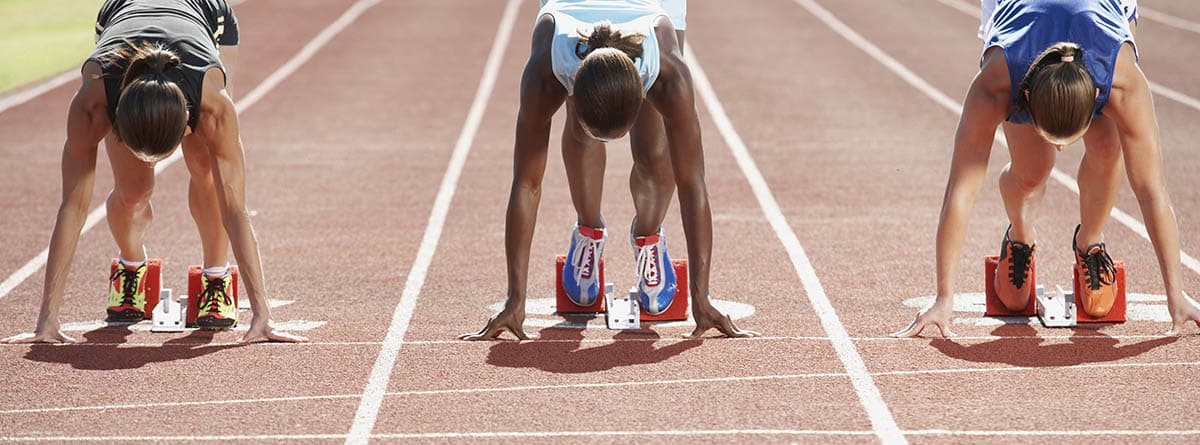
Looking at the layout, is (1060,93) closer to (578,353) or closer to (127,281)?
(578,353)

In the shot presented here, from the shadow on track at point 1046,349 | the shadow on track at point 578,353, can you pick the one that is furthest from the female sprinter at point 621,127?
the shadow on track at point 1046,349

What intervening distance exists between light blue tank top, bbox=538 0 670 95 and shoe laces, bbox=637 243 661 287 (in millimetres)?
920

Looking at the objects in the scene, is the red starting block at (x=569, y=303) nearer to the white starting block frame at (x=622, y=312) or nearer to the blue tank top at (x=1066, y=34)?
the white starting block frame at (x=622, y=312)

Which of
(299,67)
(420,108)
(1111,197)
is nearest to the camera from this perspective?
(1111,197)

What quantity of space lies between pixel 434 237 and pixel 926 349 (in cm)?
376

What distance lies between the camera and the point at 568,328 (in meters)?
6.34

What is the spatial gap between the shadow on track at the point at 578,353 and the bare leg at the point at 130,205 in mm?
1745

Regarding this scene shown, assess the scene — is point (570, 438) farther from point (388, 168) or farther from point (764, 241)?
point (388, 168)

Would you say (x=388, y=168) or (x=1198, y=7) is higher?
(x=1198, y=7)

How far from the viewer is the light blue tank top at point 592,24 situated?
563 centimetres

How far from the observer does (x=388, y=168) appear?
11.8 meters

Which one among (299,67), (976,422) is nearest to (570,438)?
(976,422)

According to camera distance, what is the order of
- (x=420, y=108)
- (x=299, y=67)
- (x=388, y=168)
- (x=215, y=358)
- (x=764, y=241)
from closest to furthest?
(x=215, y=358)
(x=764, y=241)
(x=388, y=168)
(x=420, y=108)
(x=299, y=67)

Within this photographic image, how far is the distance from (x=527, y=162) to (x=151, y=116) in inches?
53.2
